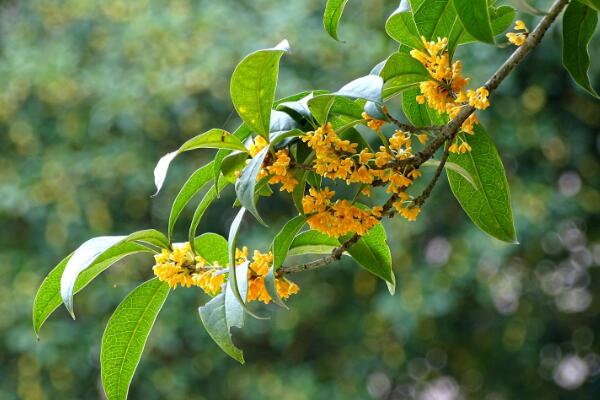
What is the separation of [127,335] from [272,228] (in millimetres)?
2533

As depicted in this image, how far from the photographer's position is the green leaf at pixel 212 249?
0.78m

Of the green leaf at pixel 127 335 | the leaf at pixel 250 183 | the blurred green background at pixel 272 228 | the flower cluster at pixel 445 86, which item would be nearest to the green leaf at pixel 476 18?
the flower cluster at pixel 445 86

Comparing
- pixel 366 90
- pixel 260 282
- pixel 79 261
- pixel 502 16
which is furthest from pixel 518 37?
pixel 79 261

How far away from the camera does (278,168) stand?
25.0 inches

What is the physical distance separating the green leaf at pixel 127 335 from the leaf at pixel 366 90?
29 cm

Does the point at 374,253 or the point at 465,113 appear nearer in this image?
the point at 465,113

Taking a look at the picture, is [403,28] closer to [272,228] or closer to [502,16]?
[502,16]

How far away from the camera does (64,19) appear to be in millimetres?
3719

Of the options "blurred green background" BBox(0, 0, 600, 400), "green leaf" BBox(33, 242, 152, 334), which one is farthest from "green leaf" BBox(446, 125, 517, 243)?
"blurred green background" BBox(0, 0, 600, 400)

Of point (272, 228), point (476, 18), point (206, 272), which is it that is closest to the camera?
point (476, 18)

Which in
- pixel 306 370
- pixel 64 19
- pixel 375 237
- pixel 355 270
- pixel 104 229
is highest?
pixel 375 237

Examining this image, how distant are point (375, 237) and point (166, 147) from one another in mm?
2825

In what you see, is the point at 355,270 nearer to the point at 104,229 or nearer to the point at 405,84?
the point at 104,229

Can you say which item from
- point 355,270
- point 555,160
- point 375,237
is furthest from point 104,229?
point 375,237
